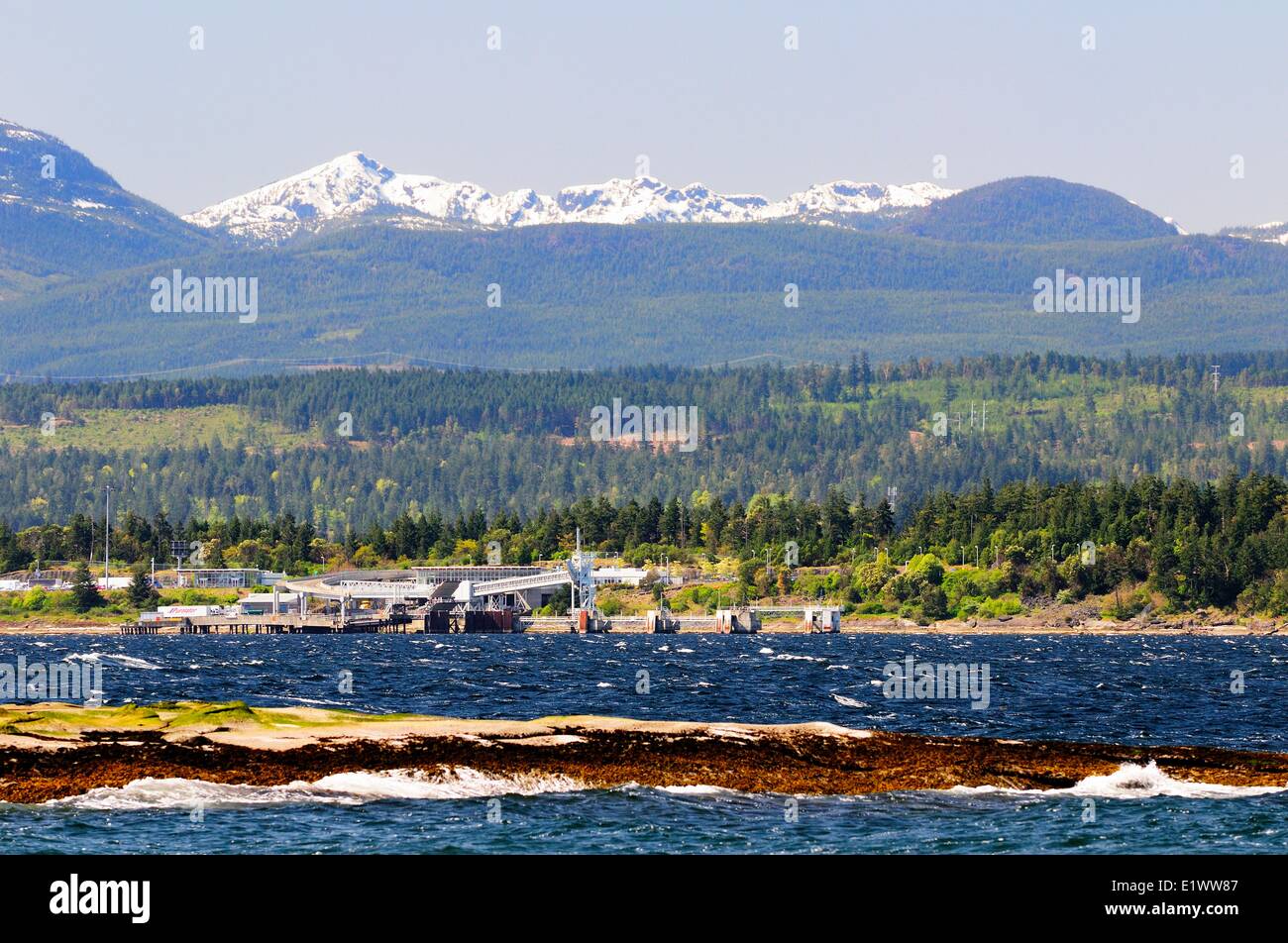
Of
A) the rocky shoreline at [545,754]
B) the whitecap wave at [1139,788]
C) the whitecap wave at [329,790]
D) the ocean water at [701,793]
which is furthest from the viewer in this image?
the whitecap wave at [1139,788]

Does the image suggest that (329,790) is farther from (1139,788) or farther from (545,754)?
(1139,788)

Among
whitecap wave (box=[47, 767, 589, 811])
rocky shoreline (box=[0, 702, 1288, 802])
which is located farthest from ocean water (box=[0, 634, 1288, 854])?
rocky shoreline (box=[0, 702, 1288, 802])

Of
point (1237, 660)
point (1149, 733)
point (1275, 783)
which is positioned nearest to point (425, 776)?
point (1275, 783)

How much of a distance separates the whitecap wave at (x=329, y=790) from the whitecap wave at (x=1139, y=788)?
11385mm

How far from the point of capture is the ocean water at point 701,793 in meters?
46.6

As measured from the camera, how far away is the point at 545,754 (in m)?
57.5

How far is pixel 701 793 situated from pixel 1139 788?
1197cm

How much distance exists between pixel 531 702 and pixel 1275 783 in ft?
147

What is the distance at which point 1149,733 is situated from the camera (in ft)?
256

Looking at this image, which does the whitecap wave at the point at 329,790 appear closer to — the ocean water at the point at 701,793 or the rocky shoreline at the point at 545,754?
the ocean water at the point at 701,793

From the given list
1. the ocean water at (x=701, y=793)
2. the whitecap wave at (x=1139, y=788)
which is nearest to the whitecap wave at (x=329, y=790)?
the ocean water at (x=701, y=793)

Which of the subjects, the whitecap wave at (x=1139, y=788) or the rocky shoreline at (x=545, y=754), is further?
the whitecap wave at (x=1139, y=788)

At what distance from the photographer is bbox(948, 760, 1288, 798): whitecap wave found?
55.0 meters

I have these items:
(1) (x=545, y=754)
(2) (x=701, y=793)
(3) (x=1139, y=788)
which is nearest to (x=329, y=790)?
(1) (x=545, y=754)
